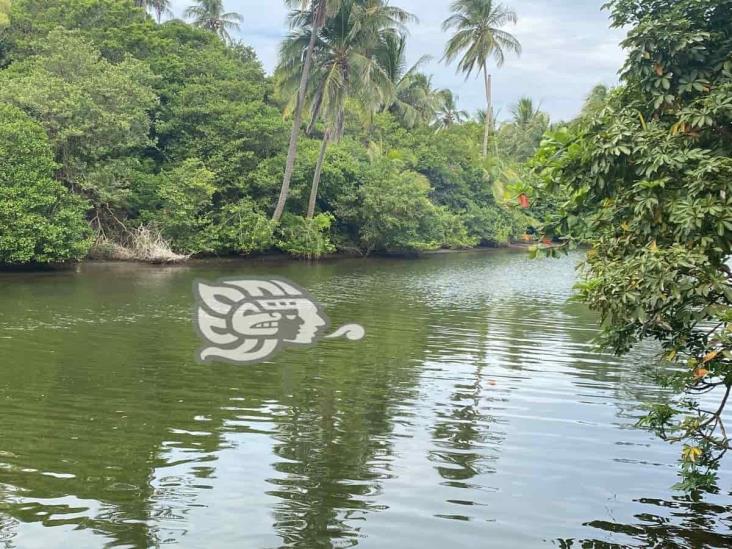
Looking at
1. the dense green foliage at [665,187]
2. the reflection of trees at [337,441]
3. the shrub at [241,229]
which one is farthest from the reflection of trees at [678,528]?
the shrub at [241,229]

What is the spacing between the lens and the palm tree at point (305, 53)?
23855 mm

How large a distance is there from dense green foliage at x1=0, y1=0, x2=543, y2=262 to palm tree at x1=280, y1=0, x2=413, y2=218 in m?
0.05

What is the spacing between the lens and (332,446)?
600 cm

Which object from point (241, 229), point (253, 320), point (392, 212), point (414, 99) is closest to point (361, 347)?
point (253, 320)

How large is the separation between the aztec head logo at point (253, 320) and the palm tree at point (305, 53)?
25.4ft

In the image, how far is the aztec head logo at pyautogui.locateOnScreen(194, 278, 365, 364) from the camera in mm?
10477

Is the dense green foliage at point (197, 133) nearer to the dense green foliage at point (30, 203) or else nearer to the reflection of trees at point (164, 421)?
the dense green foliage at point (30, 203)

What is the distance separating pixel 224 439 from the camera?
606cm

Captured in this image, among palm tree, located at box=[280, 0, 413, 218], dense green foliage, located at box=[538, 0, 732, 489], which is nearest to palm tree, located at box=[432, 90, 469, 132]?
palm tree, located at box=[280, 0, 413, 218]

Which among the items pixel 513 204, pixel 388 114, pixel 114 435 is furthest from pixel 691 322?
pixel 388 114

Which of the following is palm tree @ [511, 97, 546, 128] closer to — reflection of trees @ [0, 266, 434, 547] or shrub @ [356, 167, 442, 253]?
shrub @ [356, 167, 442, 253]

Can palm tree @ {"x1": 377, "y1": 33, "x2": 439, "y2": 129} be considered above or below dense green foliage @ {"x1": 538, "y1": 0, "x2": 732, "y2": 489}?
above

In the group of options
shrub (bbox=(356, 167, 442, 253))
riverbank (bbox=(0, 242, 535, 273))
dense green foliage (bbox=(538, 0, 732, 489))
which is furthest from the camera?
shrub (bbox=(356, 167, 442, 253))

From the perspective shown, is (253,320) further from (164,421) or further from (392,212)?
(392,212)
